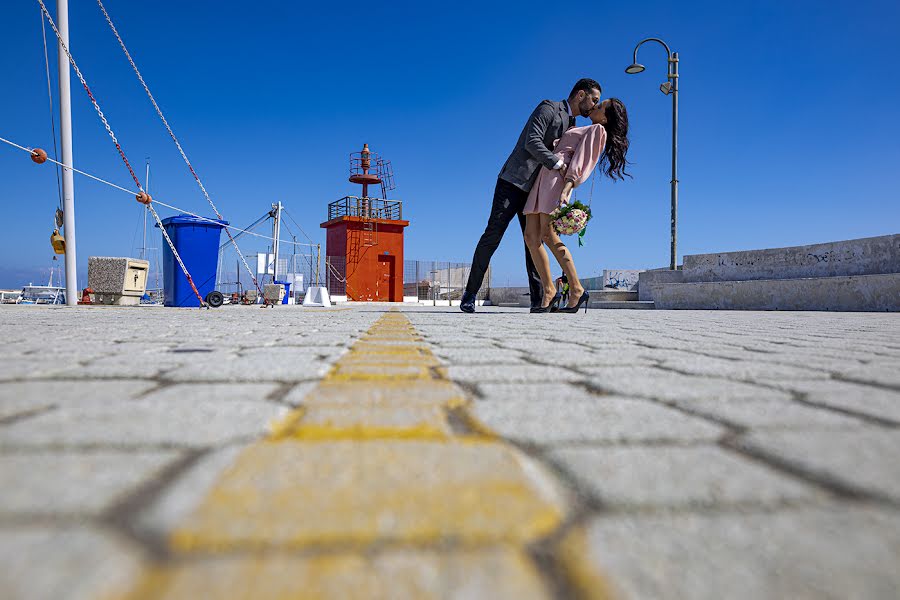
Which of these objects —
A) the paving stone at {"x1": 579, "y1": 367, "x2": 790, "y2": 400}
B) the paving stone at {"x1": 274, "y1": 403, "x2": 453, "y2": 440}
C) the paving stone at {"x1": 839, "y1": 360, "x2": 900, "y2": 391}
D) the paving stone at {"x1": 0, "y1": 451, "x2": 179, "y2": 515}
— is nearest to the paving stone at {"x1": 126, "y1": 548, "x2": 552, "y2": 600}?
the paving stone at {"x1": 0, "y1": 451, "x2": 179, "y2": 515}

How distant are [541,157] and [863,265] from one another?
6.49 meters

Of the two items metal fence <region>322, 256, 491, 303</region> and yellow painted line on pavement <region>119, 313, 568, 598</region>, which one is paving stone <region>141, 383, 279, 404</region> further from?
metal fence <region>322, 256, 491, 303</region>

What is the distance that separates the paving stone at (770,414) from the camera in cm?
104

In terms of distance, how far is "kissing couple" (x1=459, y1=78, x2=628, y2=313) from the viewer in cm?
563

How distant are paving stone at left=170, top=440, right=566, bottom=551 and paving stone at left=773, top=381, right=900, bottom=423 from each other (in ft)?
3.01

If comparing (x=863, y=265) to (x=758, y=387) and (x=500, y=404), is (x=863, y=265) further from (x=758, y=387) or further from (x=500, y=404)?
(x=500, y=404)

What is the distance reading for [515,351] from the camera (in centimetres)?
231

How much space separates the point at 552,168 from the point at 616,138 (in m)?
1.13

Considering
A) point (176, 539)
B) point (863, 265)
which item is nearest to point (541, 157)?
point (176, 539)

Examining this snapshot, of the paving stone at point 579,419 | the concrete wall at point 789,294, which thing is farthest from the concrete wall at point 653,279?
the paving stone at point 579,419

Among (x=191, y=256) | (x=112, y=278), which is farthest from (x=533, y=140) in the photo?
(x=112, y=278)

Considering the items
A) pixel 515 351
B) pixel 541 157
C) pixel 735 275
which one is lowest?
pixel 515 351

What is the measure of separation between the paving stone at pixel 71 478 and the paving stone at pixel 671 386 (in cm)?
107

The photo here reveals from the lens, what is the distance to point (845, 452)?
0.85 metres
